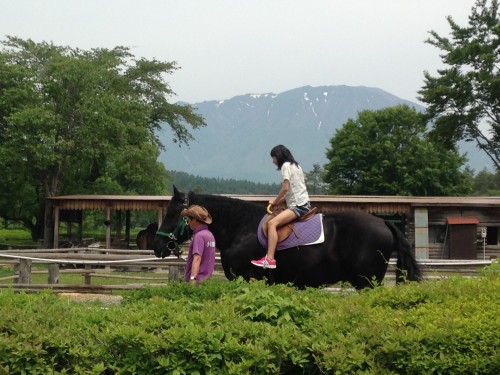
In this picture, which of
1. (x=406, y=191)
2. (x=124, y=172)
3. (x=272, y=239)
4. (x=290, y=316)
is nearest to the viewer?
(x=290, y=316)

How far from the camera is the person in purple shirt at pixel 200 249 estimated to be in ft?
24.7

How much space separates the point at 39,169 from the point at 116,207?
26.7 feet

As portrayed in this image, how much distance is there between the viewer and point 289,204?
841 centimetres

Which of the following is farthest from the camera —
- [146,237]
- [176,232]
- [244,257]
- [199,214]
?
[146,237]

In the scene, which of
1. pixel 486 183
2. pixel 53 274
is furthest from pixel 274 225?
pixel 486 183

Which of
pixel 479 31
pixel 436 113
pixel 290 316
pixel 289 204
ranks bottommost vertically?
pixel 290 316

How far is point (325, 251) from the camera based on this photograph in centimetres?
852

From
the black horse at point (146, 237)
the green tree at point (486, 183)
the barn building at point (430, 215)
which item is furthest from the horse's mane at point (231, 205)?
the green tree at point (486, 183)

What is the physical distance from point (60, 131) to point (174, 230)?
93.0ft

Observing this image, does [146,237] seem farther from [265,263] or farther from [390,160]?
[390,160]

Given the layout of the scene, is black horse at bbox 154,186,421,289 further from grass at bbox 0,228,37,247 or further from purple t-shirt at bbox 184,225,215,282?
grass at bbox 0,228,37,247

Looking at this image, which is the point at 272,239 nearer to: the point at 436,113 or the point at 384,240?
the point at 384,240

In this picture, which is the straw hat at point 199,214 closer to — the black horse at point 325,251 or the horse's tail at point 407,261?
the black horse at point 325,251

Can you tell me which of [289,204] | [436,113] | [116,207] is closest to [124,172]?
[116,207]
